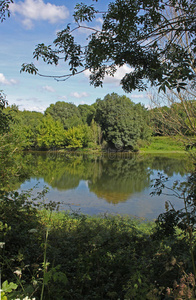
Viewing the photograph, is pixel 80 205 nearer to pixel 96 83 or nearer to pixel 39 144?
pixel 96 83

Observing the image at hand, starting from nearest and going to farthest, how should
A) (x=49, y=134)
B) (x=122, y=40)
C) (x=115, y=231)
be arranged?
(x=122, y=40), (x=115, y=231), (x=49, y=134)

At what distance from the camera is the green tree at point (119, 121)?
108 ft

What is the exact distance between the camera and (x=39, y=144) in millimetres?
35125

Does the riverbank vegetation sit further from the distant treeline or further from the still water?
the distant treeline

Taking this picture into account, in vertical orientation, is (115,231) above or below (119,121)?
Result: below

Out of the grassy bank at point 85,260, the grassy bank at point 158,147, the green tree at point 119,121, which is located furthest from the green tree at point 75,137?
the grassy bank at point 85,260

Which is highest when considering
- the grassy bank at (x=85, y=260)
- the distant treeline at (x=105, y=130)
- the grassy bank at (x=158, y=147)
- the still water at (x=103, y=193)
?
the distant treeline at (x=105, y=130)

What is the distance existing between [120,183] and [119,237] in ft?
30.8

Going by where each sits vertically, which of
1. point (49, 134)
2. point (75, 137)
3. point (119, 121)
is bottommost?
point (75, 137)

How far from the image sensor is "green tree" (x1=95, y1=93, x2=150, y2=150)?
32.8 metres

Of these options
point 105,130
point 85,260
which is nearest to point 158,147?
point 105,130

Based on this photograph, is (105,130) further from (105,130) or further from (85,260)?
(85,260)

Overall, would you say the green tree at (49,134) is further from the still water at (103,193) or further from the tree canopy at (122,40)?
the tree canopy at (122,40)

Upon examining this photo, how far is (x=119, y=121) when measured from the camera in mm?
33219
